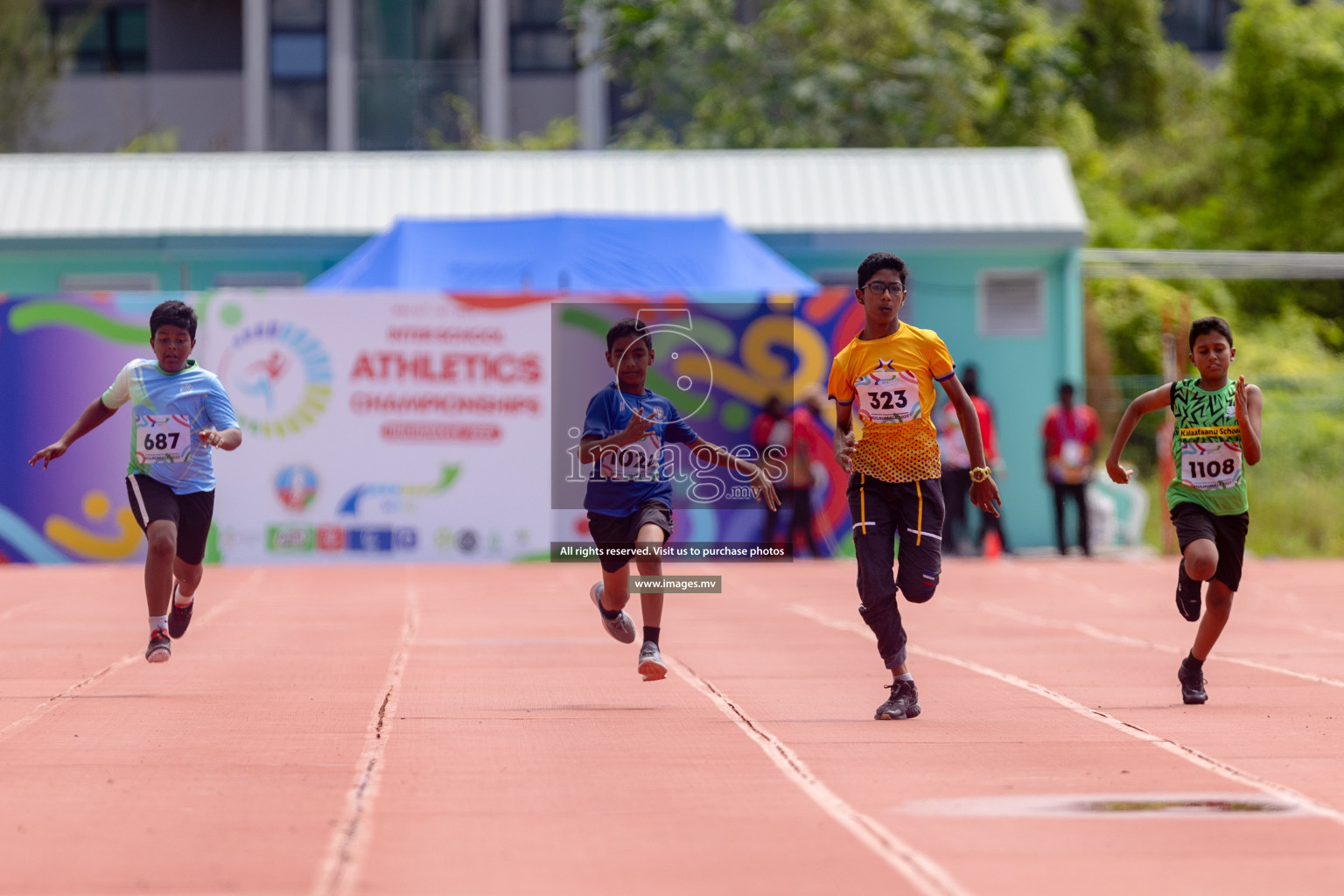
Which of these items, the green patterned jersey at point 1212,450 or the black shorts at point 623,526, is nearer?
the green patterned jersey at point 1212,450

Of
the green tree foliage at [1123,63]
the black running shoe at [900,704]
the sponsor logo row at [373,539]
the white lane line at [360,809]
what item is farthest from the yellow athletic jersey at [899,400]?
the green tree foliage at [1123,63]

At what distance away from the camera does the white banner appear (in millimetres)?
19594

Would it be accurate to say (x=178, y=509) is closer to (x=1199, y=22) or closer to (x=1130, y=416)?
(x=1130, y=416)

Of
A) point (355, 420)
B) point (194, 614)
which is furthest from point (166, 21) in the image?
point (194, 614)

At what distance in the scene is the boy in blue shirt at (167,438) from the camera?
991 cm

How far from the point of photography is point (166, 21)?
155 ft

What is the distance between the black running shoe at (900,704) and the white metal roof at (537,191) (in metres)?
15.9

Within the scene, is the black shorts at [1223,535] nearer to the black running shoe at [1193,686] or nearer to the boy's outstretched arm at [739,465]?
the black running shoe at [1193,686]

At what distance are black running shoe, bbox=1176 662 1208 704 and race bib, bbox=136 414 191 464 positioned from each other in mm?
5185

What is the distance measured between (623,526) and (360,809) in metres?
3.19

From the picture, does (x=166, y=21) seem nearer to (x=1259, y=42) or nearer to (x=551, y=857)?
(x=1259, y=42)

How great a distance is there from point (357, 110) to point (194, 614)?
102 ft

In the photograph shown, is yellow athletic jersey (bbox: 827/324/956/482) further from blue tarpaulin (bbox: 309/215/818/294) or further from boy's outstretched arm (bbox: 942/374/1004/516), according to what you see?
blue tarpaulin (bbox: 309/215/818/294)

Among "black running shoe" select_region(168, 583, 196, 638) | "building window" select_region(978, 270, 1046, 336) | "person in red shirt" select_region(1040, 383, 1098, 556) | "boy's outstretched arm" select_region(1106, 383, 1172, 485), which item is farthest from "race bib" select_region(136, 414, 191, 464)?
"building window" select_region(978, 270, 1046, 336)
